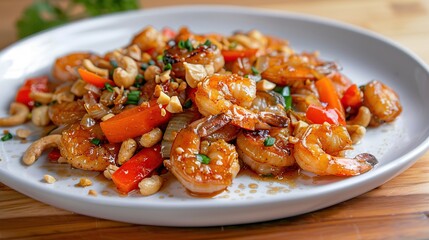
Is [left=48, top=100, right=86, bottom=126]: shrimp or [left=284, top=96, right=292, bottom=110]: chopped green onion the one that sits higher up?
[left=284, top=96, right=292, bottom=110]: chopped green onion

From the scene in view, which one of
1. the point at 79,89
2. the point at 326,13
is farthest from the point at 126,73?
the point at 326,13

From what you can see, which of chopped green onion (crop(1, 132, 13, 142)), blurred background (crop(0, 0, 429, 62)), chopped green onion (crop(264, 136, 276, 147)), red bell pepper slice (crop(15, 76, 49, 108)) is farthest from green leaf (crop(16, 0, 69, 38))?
chopped green onion (crop(264, 136, 276, 147))

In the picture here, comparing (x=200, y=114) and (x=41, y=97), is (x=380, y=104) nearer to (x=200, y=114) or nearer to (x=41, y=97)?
(x=200, y=114)

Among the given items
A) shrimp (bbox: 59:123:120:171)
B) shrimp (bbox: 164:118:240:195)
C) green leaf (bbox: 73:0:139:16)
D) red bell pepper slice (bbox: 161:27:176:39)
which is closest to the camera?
shrimp (bbox: 164:118:240:195)

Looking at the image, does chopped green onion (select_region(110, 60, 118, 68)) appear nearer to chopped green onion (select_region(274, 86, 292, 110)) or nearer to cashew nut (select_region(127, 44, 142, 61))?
cashew nut (select_region(127, 44, 142, 61))

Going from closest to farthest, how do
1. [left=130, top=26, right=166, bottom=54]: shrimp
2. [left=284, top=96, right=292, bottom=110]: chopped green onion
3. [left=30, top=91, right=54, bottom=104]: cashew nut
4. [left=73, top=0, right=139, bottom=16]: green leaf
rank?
[left=284, top=96, right=292, bottom=110]: chopped green onion
[left=30, top=91, right=54, bottom=104]: cashew nut
[left=130, top=26, right=166, bottom=54]: shrimp
[left=73, top=0, right=139, bottom=16]: green leaf

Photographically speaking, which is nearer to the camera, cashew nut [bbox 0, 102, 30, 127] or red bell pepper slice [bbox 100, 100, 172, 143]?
red bell pepper slice [bbox 100, 100, 172, 143]

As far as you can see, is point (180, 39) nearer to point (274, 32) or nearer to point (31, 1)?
point (274, 32)
